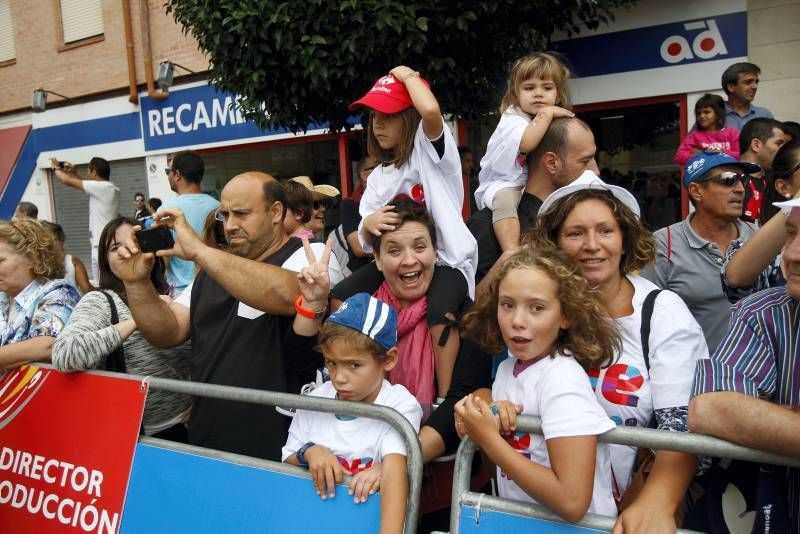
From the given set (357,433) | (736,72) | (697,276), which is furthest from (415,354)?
(736,72)

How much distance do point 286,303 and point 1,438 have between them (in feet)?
6.06

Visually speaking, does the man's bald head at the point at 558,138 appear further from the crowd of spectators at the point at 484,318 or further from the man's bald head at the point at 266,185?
the man's bald head at the point at 266,185

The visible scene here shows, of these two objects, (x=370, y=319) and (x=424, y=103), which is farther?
(x=424, y=103)

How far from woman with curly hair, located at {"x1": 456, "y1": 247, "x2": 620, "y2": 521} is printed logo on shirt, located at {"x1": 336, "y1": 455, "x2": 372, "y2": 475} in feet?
1.30

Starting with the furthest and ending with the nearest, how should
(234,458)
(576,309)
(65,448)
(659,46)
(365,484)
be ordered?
(659,46) → (65,448) → (234,458) → (365,484) → (576,309)

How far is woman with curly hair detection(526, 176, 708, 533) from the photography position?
6.22ft

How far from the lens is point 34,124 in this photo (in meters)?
14.8

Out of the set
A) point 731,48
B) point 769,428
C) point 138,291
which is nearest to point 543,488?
point 769,428

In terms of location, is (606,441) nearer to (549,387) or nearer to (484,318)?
(549,387)

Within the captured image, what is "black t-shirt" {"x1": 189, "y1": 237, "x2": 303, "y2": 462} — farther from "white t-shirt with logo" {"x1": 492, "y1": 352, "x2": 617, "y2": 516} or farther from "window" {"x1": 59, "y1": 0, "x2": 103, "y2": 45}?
"window" {"x1": 59, "y1": 0, "x2": 103, "y2": 45}

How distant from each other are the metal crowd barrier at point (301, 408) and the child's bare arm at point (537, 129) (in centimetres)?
144

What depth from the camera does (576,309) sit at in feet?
6.85

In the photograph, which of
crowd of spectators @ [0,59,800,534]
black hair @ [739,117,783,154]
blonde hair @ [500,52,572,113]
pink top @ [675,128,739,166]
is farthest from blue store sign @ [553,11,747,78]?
blonde hair @ [500,52,572,113]

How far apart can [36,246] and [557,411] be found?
3.08 m
